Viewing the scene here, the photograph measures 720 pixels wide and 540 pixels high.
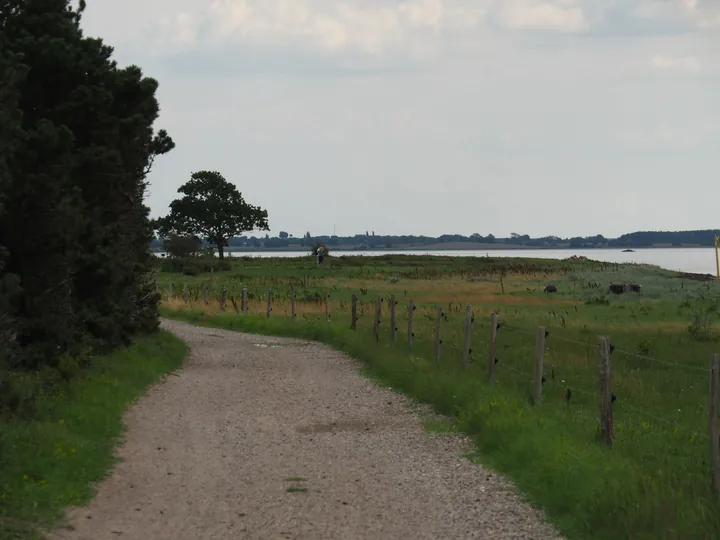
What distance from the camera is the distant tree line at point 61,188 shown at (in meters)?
13.8

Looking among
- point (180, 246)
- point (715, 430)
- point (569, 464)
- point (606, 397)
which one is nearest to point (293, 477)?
point (569, 464)

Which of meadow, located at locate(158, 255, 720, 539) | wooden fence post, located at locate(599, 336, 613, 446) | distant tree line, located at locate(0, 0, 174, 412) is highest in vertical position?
distant tree line, located at locate(0, 0, 174, 412)

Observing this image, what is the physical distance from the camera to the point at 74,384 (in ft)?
50.3

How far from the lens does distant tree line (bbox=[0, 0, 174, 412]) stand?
543 inches

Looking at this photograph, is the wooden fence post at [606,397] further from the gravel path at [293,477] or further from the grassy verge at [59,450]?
the grassy verge at [59,450]

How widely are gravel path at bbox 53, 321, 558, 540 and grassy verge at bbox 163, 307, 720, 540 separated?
346mm

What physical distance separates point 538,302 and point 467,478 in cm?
3690

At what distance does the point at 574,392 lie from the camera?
16.9 metres

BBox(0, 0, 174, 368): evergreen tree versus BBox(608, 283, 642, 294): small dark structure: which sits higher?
BBox(0, 0, 174, 368): evergreen tree

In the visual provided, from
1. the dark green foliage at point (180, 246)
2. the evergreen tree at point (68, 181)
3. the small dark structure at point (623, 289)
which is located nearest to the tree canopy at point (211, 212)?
the dark green foliage at point (180, 246)

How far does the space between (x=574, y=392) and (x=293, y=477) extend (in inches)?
310

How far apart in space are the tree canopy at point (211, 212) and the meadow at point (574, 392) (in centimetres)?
6650

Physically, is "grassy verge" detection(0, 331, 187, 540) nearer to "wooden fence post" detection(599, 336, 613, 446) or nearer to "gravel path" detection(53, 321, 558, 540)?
"gravel path" detection(53, 321, 558, 540)

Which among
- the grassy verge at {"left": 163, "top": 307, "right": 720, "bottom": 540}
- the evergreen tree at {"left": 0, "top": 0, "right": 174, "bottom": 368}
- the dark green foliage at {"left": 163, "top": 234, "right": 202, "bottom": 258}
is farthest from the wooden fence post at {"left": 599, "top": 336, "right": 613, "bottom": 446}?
the dark green foliage at {"left": 163, "top": 234, "right": 202, "bottom": 258}
